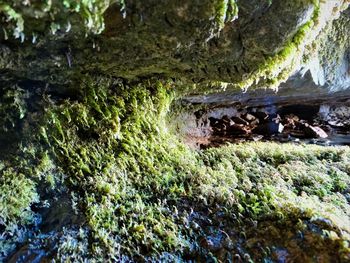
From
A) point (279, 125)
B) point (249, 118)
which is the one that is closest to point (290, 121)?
point (279, 125)

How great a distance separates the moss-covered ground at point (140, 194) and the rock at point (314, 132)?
6.40 feet

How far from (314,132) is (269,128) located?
A: 2.60ft

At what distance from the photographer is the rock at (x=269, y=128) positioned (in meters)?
6.26

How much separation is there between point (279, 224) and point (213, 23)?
1.70 metres

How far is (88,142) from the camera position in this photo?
138 inches

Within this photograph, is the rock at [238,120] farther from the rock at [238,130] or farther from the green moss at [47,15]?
the green moss at [47,15]

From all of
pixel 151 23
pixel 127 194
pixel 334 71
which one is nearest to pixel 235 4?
pixel 151 23

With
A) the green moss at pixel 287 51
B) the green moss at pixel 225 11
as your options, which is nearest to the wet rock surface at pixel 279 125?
the green moss at pixel 287 51

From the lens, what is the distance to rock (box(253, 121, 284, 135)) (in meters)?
6.26

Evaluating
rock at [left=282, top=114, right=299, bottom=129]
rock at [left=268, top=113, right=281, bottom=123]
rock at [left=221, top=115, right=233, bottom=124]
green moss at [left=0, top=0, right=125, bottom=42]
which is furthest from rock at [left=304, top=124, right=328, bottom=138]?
green moss at [left=0, top=0, right=125, bottom=42]

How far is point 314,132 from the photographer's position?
6.09 meters

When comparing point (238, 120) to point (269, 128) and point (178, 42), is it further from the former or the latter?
point (178, 42)

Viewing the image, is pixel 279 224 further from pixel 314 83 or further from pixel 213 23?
pixel 314 83

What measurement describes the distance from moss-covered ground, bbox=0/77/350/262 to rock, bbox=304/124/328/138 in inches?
76.8
